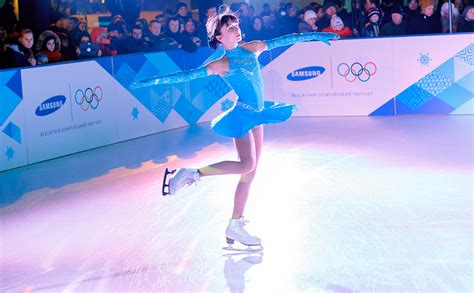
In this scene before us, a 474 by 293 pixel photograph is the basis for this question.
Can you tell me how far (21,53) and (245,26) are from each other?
3.87 meters

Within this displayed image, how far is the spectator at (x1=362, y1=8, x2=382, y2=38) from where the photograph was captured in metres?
11.0

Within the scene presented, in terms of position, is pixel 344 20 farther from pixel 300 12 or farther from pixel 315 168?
pixel 315 168

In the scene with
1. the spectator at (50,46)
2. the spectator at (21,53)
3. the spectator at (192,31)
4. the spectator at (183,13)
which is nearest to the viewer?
the spectator at (21,53)

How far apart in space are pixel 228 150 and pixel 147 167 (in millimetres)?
1063

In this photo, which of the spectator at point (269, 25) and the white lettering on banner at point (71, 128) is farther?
the spectator at point (269, 25)

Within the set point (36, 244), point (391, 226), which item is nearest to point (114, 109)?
point (36, 244)

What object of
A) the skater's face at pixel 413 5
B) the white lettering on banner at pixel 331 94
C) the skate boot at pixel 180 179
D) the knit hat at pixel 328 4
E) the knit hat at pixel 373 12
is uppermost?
the knit hat at pixel 328 4

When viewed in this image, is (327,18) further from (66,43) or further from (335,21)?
(66,43)

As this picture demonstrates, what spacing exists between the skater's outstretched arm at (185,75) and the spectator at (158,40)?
5.81 metres

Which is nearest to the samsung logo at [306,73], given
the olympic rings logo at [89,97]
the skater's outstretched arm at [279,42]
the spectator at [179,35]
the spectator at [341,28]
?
the spectator at [341,28]

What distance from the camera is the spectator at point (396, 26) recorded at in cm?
1085

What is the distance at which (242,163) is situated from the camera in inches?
197

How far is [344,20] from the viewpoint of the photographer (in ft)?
37.6

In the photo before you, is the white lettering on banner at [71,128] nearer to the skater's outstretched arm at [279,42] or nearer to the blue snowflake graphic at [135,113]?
the blue snowflake graphic at [135,113]
